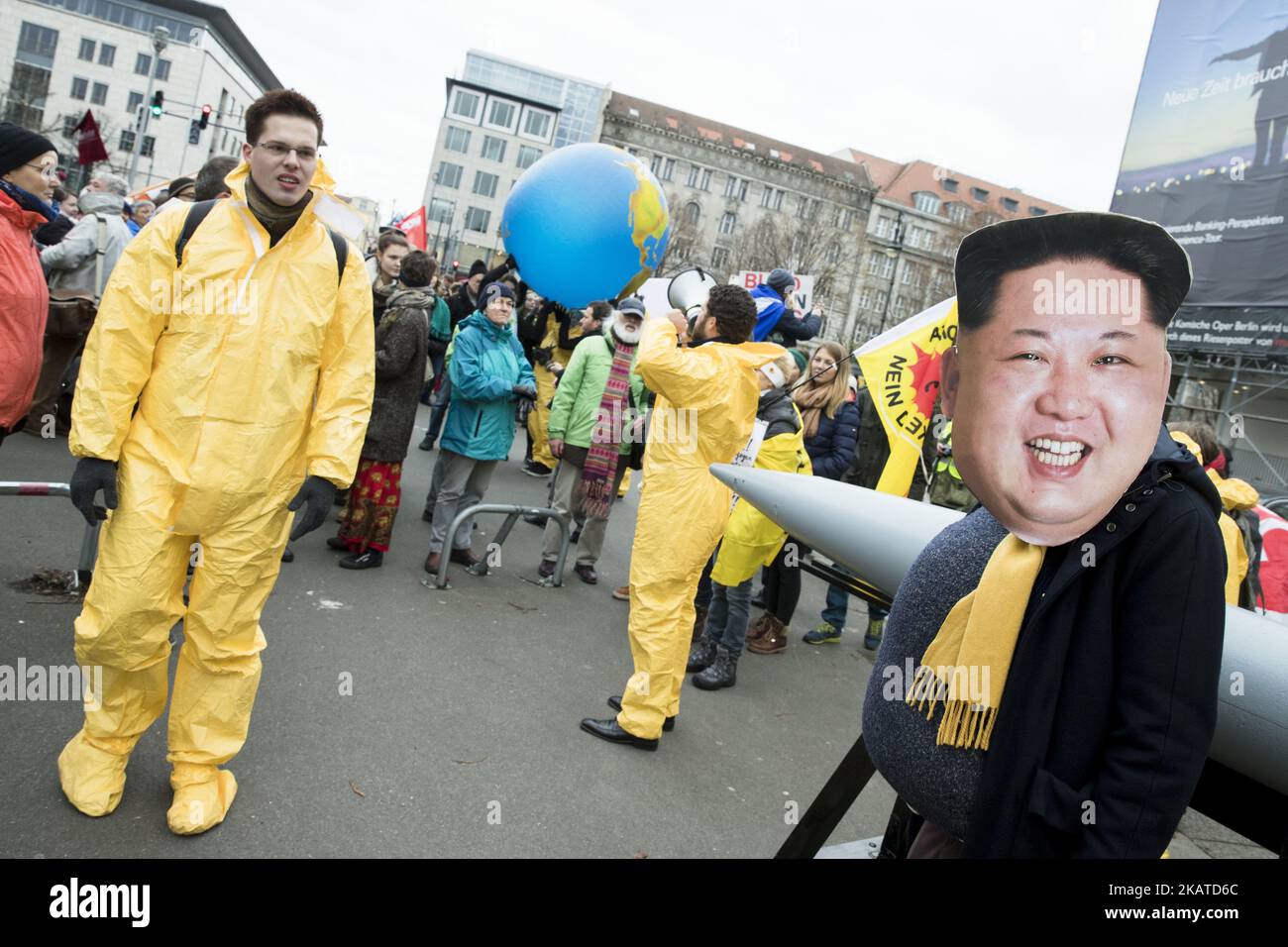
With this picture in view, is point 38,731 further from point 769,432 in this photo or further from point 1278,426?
point 1278,426

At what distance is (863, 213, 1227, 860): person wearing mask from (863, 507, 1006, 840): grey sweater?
0.05 metres

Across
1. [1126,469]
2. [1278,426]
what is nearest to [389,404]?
[1126,469]

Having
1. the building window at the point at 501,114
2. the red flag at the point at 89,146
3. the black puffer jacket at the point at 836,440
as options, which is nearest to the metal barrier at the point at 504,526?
the black puffer jacket at the point at 836,440

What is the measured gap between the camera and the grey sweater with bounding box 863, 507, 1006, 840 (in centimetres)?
165

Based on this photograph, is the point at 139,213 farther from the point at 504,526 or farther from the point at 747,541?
the point at 747,541

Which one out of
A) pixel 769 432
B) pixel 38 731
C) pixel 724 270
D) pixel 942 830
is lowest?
pixel 38 731

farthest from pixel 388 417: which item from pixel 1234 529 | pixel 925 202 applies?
pixel 925 202

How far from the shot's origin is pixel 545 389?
9.01 meters

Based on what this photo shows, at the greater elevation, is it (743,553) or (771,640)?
(743,553)

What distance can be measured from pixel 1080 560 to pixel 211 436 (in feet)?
7.32

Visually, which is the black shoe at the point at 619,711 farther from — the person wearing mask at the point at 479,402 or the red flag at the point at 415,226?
the red flag at the point at 415,226

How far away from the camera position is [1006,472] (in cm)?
151

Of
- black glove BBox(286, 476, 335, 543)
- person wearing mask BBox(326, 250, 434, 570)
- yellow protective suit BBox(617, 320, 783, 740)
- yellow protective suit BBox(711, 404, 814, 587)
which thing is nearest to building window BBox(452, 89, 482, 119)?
person wearing mask BBox(326, 250, 434, 570)
